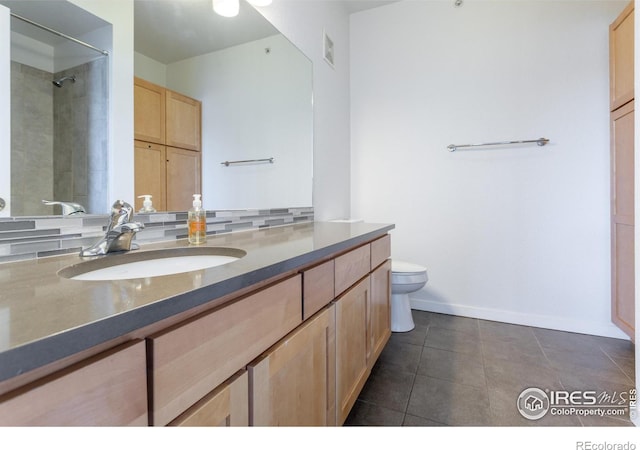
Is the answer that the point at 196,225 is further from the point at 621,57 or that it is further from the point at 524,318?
the point at 621,57

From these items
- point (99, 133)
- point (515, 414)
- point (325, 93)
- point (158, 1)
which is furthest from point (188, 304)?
point (325, 93)

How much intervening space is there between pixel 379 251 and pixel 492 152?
4.58 feet

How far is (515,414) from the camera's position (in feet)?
4.39

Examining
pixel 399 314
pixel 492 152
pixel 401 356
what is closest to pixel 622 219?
pixel 492 152

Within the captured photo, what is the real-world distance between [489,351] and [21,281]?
2165 mm

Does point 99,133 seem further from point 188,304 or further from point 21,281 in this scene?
point 188,304

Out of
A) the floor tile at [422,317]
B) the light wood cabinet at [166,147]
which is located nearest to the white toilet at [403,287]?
the floor tile at [422,317]

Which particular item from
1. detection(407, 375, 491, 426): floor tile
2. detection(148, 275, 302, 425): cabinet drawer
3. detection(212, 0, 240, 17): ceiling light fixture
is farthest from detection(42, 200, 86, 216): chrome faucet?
detection(407, 375, 491, 426): floor tile

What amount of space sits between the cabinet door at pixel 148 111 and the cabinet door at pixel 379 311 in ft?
3.51

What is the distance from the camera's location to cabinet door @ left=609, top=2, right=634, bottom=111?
5.70 ft

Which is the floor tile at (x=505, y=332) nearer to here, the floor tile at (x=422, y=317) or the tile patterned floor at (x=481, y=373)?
the tile patterned floor at (x=481, y=373)

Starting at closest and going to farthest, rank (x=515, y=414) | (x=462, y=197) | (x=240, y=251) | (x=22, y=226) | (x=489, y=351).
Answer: (x=22, y=226) → (x=240, y=251) → (x=515, y=414) → (x=489, y=351) → (x=462, y=197)

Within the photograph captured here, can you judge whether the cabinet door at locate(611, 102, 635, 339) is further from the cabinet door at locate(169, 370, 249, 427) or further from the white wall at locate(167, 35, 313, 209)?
the cabinet door at locate(169, 370, 249, 427)

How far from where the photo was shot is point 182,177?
3.91 ft
